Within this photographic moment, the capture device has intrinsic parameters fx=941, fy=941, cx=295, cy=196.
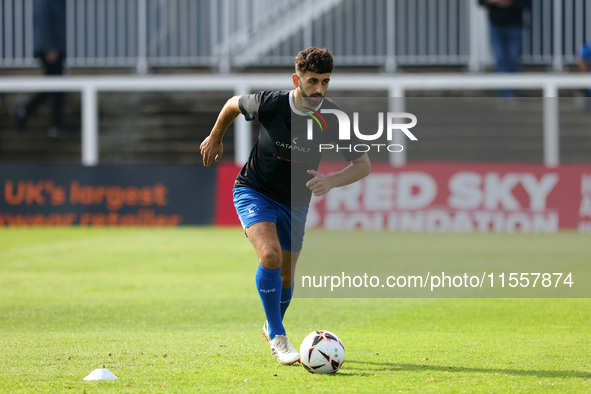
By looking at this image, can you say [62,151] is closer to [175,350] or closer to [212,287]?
[212,287]

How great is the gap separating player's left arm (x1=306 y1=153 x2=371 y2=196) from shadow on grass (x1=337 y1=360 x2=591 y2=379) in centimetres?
116

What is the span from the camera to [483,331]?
24.7 ft

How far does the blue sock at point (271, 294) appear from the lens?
253 inches

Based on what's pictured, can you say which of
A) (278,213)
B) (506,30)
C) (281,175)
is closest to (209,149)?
(281,175)

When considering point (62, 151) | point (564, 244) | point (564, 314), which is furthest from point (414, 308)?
point (62, 151)

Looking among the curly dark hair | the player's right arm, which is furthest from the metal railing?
the curly dark hair

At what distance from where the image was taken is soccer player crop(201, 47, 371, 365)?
636 centimetres

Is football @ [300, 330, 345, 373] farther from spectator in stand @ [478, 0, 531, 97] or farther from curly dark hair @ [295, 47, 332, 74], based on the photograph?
spectator in stand @ [478, 0, 531, 97]

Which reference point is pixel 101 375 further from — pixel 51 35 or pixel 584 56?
pixel 584 56

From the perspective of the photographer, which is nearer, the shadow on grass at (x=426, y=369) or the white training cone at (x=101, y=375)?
the white training cone at (x=101, y=375)

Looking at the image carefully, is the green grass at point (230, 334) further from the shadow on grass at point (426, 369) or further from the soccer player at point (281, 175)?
the soccer player at point (281, 175)

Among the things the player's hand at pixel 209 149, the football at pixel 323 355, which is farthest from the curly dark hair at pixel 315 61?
the football at pixel 323 355

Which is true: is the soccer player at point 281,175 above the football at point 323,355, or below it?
above

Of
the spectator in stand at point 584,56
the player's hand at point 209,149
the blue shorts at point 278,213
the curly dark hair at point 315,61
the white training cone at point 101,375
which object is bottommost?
the white training cone at point 101,375
